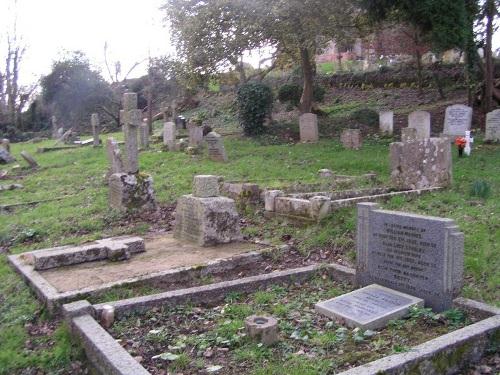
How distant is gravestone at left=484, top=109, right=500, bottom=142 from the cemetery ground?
38 centimetres

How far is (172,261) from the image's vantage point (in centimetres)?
713

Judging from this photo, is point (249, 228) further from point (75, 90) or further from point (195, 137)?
point (75, 90)

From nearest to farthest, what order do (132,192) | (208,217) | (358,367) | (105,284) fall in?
(358,367)
(105,284)
(208,217)
(132,192)

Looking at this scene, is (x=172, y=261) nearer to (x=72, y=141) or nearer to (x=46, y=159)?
(x=46, y=159)

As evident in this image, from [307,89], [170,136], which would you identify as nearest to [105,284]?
[170,136]

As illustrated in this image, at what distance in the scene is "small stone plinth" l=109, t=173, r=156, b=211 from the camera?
1056 centimetres

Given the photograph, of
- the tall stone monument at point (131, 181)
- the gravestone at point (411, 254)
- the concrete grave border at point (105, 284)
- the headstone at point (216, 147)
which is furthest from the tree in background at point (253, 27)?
the gravestone at point (411, 254)

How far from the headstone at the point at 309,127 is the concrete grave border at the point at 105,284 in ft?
41.5

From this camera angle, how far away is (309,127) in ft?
65.5

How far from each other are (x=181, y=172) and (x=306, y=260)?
815 cm

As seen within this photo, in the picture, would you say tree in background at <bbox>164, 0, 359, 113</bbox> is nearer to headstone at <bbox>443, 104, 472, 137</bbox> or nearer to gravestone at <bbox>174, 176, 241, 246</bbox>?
headstone at <bbox>443, 104, 472, 137</bbox>

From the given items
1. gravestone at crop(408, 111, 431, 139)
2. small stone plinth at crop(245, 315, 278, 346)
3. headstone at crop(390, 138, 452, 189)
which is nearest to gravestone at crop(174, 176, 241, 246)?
small stone plinth at crop(245, 315, 278, 346)

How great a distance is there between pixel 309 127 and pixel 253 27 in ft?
13.6

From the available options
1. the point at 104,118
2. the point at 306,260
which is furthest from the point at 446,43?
the point at 104,118
